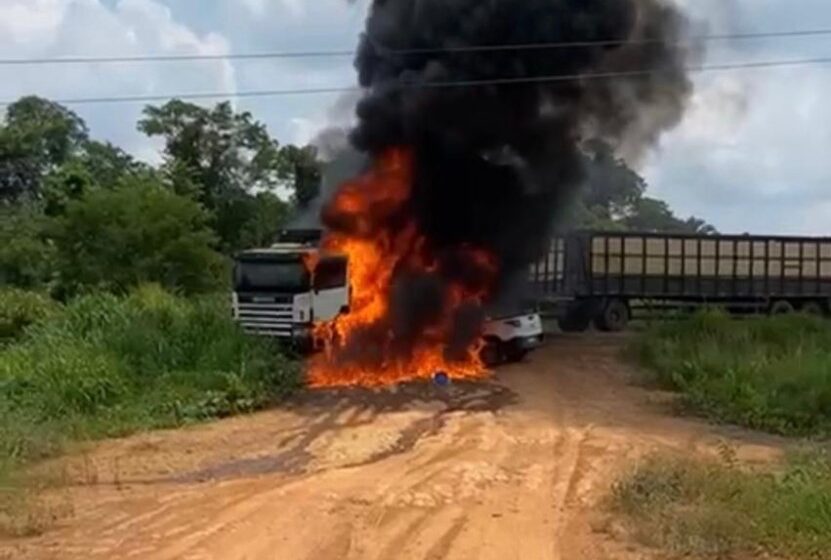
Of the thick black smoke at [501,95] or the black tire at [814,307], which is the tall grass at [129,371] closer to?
the thick black smoke at [501,95]

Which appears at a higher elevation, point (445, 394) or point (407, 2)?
point (407, 2)

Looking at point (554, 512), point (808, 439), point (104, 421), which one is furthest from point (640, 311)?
point (554, 512)

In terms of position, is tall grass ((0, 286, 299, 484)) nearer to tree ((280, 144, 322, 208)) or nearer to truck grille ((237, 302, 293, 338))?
truck grille ((237, 302, 293, 338))

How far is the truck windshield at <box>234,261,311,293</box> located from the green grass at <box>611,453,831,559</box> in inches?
437

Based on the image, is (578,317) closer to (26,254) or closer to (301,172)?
(301,172)

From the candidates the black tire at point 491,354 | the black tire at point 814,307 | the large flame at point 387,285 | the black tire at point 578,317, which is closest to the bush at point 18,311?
the large flame at point 387,285

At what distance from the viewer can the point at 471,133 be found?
26.1 meters

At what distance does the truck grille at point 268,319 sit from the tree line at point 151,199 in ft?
28.0

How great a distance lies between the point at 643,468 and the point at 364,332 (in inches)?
444

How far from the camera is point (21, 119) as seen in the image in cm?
6462

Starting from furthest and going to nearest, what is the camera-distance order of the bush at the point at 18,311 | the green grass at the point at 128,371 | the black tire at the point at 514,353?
the bush at the point at 18,311 < the black tire at the point at 514,353 < the green grass at the point at 128,371

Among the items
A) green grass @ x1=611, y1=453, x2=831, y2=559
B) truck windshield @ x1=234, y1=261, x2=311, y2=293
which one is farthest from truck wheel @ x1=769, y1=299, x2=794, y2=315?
green grass @ x1=611, y1=453, x2=831, y2=559

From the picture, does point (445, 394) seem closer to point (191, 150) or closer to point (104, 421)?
point (104, 421)

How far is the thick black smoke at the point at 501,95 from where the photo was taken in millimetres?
26266
